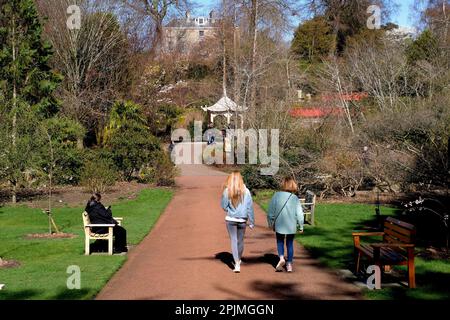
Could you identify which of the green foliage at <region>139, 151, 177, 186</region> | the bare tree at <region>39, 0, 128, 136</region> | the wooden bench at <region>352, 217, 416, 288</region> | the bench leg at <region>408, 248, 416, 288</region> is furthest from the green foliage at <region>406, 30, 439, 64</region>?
the bench leg at <region>408, 248, 416, 288</region>

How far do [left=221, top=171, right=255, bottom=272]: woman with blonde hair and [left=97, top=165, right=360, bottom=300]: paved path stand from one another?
0.45m

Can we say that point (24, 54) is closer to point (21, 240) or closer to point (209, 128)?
point (21, 240)

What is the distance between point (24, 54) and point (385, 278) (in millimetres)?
20550

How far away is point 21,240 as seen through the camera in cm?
1411

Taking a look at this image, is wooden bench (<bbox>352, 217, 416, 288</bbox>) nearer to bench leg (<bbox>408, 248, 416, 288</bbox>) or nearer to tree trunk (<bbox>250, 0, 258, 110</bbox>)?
bench leg (<bbox>408, 248, 416, 288</bbox>)

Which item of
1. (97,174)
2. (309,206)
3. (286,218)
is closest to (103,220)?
(286,218)

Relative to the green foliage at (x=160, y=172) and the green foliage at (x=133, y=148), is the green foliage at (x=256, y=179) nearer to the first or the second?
the green foliage at (x=160, y=172)

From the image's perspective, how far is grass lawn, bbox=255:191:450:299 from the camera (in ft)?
28.2

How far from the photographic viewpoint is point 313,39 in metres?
50.2

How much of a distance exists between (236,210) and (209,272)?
3.72 ft

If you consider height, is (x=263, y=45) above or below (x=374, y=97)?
above

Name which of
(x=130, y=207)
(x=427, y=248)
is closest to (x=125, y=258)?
(x=427, y=248)

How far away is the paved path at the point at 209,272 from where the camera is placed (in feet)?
28.7

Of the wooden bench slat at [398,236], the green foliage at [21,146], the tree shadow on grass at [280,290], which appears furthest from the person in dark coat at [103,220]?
the green foliage at [21,146]
